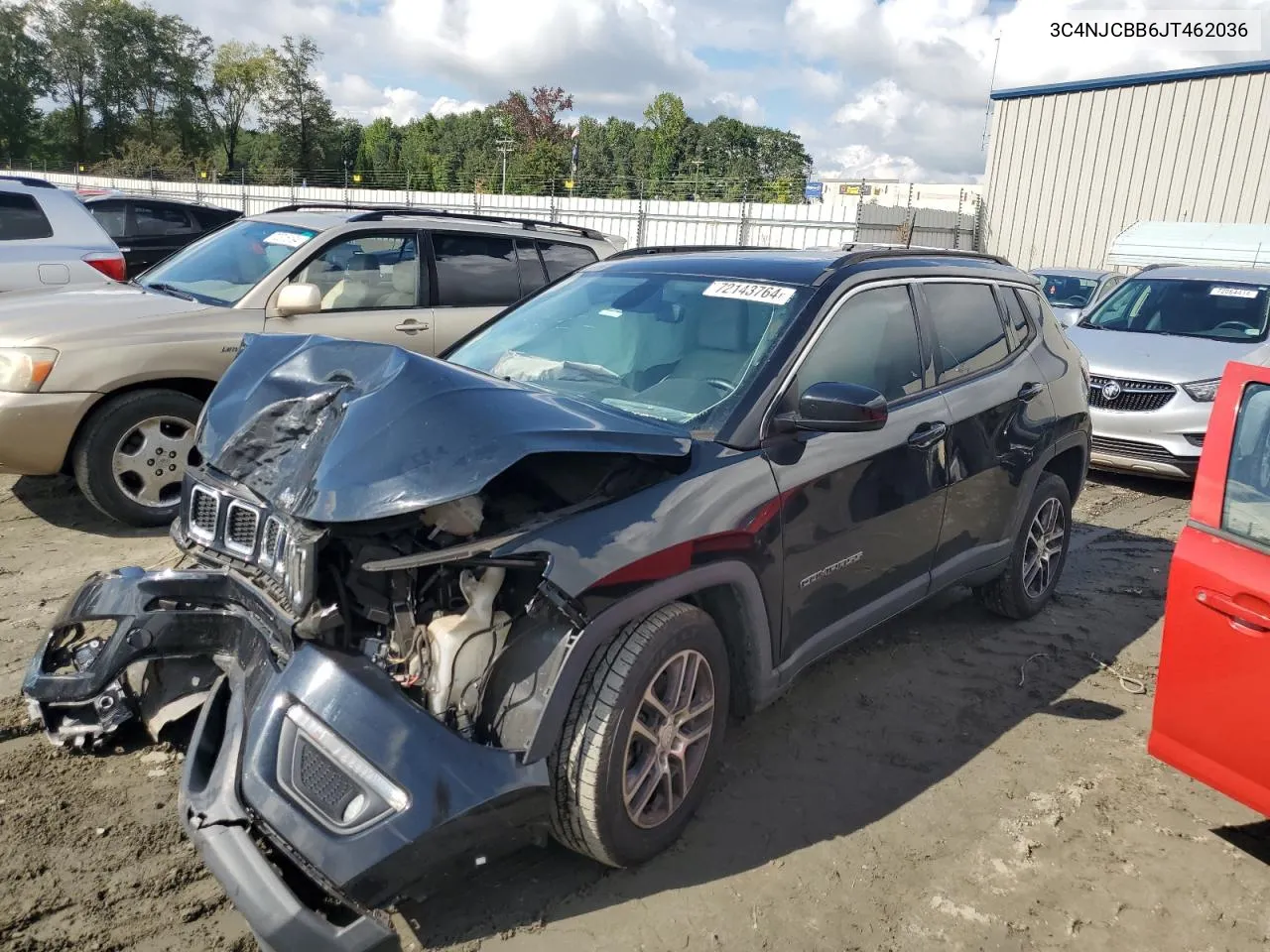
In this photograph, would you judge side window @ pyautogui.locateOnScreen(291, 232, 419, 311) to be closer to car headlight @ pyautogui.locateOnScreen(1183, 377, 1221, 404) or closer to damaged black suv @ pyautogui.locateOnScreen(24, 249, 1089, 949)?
damaged black suv @ pyautogui.locateOnScreen(24, 249, 1089, 949)

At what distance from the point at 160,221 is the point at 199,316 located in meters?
8.34

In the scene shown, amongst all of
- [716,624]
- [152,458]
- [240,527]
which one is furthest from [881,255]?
[152,458]

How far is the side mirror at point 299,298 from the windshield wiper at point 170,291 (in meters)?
0.87

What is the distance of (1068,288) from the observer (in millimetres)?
14867

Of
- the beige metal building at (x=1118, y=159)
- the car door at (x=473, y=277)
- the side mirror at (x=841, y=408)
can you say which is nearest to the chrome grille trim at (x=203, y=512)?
the side mirror at (x=841, y=408)

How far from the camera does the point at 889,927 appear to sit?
263 cm

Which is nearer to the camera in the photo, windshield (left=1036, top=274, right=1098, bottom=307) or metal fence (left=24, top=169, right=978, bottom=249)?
windshield (left=1036, top=274, right=1098, bottom=307)

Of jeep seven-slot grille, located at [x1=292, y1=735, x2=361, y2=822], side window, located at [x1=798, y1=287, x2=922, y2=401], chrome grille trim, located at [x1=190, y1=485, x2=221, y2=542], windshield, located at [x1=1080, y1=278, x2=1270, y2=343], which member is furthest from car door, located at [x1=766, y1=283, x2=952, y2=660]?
windshield, located at [x1=1080, y1=278, x2=1270, y2=343]

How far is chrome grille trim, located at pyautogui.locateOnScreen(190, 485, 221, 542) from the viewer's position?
290 cm

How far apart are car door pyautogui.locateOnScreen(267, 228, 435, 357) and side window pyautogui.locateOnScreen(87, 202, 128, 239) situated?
7.64 meters

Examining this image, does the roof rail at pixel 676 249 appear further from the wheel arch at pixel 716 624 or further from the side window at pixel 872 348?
the wheel arch at pixel 716 624

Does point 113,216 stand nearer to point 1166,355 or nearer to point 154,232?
point 154,232

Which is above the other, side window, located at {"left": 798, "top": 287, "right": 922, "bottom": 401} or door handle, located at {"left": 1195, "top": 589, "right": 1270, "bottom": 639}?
side window, located at {"left": 798, "top": 287, "right": 922, "bottom": 401}

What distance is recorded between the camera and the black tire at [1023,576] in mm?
4625
